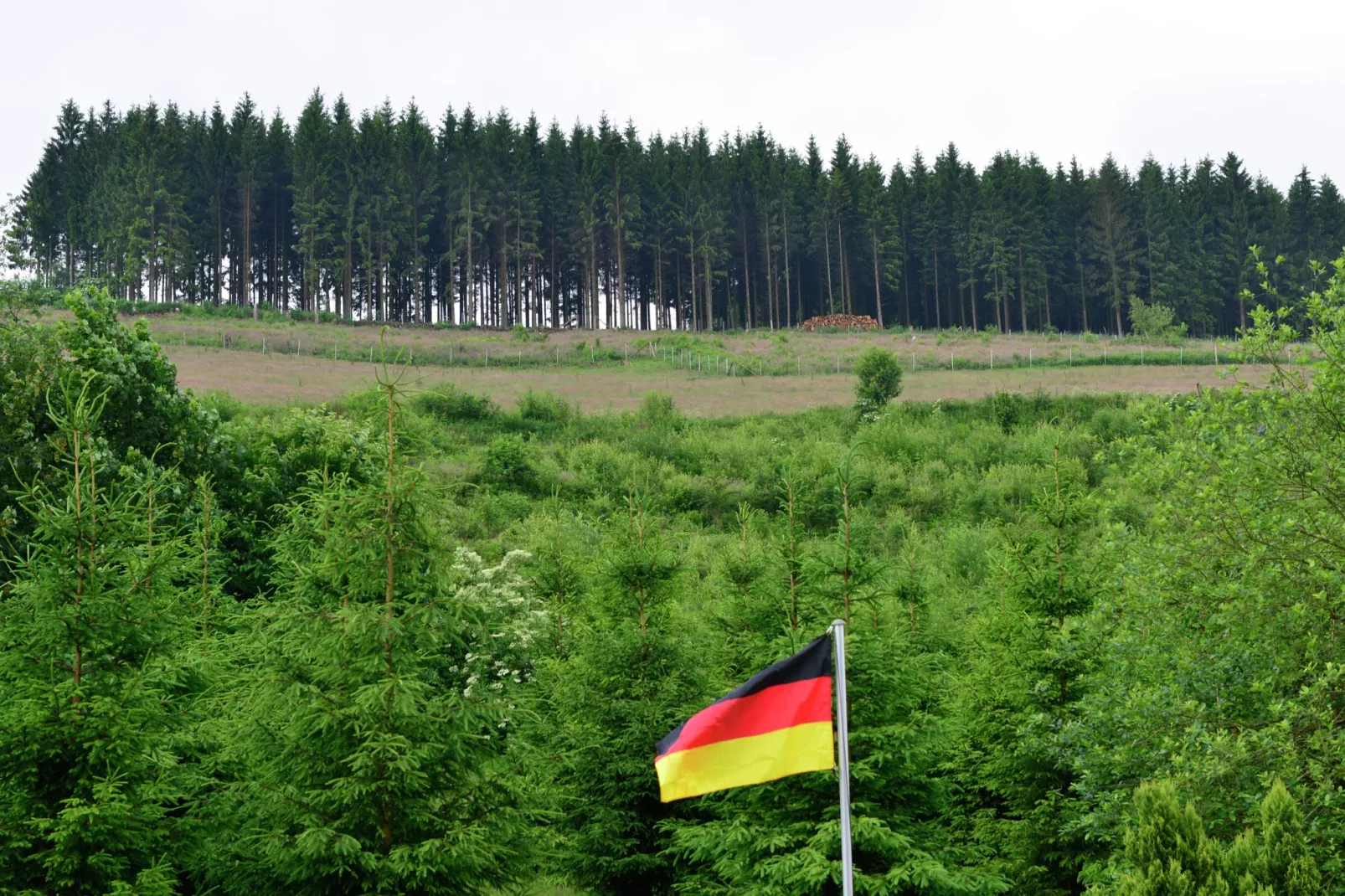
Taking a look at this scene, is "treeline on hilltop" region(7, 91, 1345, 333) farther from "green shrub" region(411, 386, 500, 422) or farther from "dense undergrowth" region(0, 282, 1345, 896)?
"dense undergrowth" region(0, 282, 1345, 896)

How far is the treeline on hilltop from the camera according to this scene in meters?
93.9

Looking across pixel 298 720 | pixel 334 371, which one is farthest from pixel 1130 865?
pixel 334 371

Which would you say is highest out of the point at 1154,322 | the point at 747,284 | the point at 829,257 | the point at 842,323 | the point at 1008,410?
the point at 829,257

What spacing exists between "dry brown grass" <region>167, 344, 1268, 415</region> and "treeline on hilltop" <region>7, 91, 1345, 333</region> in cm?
2419


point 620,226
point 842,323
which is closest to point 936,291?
point 842,323

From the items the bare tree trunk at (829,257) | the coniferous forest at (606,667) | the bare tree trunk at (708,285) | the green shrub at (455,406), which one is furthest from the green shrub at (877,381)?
the bare tree trunk at (829,257)

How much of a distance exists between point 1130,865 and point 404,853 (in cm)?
764

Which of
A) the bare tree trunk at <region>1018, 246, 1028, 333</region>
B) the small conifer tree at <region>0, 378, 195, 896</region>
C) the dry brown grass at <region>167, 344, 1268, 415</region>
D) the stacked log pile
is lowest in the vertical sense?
the small conifer tree at <region>0, 378, 195, 896</region>

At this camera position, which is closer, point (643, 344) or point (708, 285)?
point (643, 344)

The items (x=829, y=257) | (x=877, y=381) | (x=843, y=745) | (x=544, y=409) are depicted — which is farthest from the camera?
(x=829, y=257)

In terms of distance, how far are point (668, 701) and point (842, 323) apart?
82.5m

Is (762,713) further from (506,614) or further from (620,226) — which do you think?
(620,226)

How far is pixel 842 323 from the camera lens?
314 feet

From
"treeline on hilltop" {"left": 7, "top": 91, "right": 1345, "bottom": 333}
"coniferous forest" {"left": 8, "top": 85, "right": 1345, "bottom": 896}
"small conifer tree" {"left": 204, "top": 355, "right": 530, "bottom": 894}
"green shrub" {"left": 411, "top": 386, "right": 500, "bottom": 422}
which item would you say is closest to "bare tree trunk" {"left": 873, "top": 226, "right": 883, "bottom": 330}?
"treeline on hilltop" {"left": 7, "top": 91, "right": 1345, "bottom": 333}
